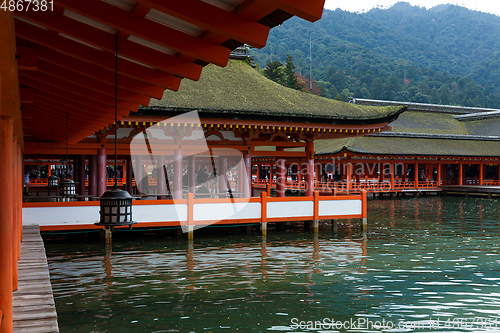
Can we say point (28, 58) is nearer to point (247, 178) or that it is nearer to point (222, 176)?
point (247, 178)

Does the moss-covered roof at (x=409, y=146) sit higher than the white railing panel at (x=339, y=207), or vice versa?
the moss-covered roof at (x=409, y=146)

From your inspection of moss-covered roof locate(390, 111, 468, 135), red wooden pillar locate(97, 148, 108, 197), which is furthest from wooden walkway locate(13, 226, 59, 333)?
moss-covered roof locate(390, 111, 468, 135)

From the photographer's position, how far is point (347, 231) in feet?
56.9

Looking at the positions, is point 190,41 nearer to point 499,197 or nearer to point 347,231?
point 347,231

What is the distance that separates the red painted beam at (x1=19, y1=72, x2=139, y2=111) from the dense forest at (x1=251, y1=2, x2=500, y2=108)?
253ft

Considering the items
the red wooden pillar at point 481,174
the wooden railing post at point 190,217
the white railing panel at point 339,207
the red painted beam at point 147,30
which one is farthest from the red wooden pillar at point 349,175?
the red painted beam at point 147,30

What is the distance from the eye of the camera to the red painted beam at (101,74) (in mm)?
4684

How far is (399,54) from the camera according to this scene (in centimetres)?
12688

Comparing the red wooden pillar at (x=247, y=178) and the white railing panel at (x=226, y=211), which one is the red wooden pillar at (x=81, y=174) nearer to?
the white railing panel at (x=226, y=211)

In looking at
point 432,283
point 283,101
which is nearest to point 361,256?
point 432,283

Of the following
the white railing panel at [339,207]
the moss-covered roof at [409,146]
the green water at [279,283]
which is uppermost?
the moss-covered roof at [409,146]

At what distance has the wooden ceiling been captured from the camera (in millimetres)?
2994

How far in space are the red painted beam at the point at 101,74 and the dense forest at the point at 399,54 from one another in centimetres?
7819

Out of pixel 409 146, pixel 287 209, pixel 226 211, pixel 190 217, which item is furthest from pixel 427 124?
pixel 190 217
